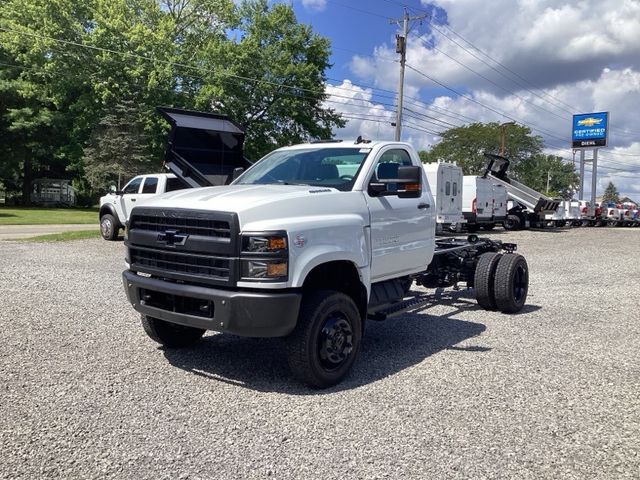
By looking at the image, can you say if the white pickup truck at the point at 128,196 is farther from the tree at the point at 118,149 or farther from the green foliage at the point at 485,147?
the green foliage at the point at 485,147

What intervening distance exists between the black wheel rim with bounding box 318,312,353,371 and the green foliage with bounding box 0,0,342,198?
33.0 metres

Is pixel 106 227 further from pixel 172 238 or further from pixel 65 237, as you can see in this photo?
pixel 172 238

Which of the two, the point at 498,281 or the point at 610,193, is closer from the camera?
the point at 498,281

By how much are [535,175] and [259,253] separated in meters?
86.5

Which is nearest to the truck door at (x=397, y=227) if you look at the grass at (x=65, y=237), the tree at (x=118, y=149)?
the grass at (x=65, y=237)

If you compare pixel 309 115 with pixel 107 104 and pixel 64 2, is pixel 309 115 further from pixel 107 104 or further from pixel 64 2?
pixel 64 2

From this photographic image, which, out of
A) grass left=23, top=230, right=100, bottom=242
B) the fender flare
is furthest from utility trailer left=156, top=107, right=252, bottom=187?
grass left=23, top=230, right=100, bottom=242

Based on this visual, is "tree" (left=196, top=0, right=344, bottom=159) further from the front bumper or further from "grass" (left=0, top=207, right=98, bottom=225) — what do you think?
the front bumper

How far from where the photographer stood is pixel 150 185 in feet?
51.5

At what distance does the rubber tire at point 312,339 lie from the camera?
4.34 m

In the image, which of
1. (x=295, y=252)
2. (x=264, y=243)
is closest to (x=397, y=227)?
(x=295, y=252)

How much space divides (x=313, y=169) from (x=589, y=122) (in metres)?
56.7

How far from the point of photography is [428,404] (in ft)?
13.9

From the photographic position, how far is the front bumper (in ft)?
13.4
